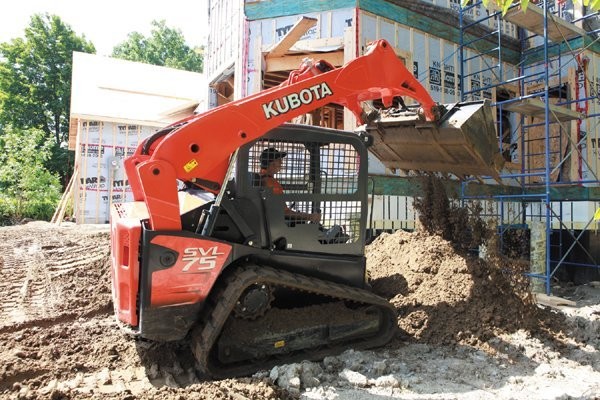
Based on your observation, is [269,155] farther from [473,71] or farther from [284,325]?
[473,71]

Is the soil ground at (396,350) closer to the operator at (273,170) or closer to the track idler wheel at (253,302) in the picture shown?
the track idler wheel at (253,302)

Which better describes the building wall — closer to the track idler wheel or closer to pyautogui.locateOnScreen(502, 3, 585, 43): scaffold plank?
pyautogui.locateOnScreen(502, 3, 585, 43): scaffold plank

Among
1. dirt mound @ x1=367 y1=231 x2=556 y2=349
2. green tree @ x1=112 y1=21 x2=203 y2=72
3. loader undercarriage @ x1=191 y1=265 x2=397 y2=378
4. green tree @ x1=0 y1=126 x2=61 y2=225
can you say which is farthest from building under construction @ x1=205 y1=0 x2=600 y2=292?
green tree @ x1=112 y1=21 x2=203 y2=72

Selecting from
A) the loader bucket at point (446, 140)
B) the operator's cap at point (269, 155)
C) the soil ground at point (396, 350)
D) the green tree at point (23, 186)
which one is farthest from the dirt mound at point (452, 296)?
the green tree at point (23, 186)

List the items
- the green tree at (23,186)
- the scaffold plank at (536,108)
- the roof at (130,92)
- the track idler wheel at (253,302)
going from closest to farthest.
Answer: the track idler wheel at (253,302) < the scaffold plank at (536,108) < the roof at (130,92) < the green tree at (23,186)

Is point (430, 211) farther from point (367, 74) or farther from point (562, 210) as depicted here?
point (562, 210)

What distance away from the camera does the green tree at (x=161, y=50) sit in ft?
148

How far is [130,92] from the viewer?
792 inches

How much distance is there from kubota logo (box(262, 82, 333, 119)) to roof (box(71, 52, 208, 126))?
12.5m

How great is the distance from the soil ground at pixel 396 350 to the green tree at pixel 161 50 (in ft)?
138

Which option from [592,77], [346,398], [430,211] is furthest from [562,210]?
[346,398]

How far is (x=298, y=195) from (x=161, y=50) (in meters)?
46.4

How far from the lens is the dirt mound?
4805 mm

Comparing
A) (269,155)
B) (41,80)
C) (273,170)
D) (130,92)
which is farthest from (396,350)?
(41,80)
